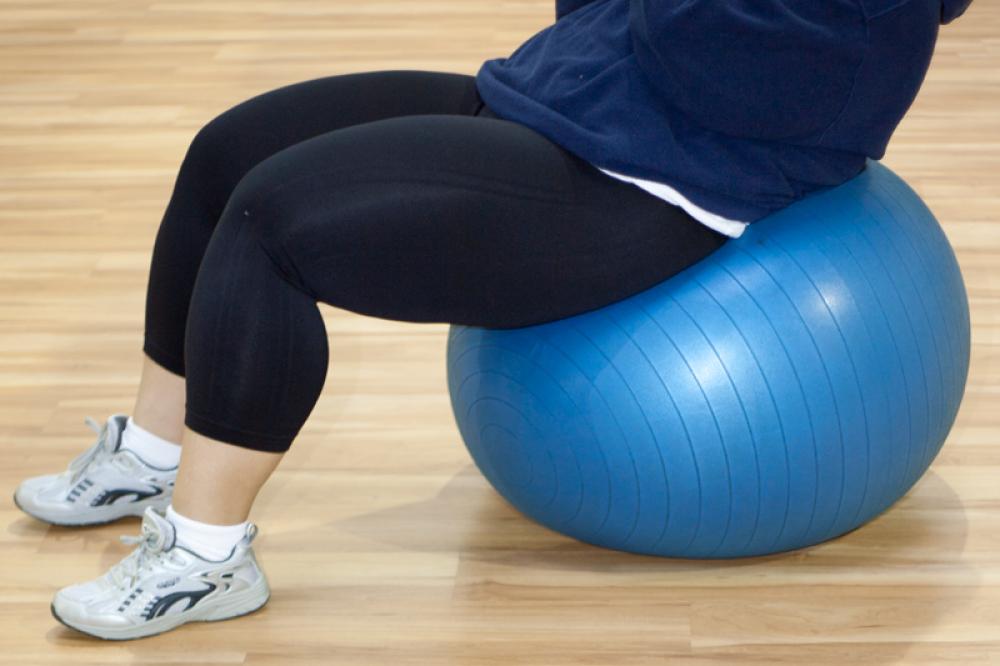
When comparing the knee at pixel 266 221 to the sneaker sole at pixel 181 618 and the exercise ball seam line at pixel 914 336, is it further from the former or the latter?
the exercise ball seam line at pixel 914 336

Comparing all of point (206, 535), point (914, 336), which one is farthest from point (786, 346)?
point (206, 535)

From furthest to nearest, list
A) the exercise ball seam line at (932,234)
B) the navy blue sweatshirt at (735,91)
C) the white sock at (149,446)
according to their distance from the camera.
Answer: the white sock at (149,446)
the exercise ball seam line at (932,234)
the navy blue sweatshirt at (735,91)

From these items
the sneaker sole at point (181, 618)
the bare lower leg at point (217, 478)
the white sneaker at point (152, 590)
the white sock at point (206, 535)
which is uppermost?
the bare lower leg at point (217, 478)

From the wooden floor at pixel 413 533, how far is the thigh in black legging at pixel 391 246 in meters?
0.30

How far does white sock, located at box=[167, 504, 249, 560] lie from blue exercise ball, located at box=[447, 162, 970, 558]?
313mm

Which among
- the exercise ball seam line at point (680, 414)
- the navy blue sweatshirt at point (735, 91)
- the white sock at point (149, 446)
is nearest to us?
the navy blue sweatshirt at point (735, 91)

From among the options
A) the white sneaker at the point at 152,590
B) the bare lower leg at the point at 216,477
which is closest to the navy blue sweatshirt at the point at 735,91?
the bare lower leg at the point at 216,477

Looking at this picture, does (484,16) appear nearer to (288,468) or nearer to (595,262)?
(288,468)

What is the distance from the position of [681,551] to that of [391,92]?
2.09 ft

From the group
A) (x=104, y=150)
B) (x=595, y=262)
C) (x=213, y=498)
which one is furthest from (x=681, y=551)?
(x=104, y=150)

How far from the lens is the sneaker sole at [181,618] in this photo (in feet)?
5.33

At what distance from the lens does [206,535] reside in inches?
62.8

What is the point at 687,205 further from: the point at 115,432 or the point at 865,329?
the point at 115,432

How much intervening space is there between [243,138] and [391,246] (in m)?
0.33
